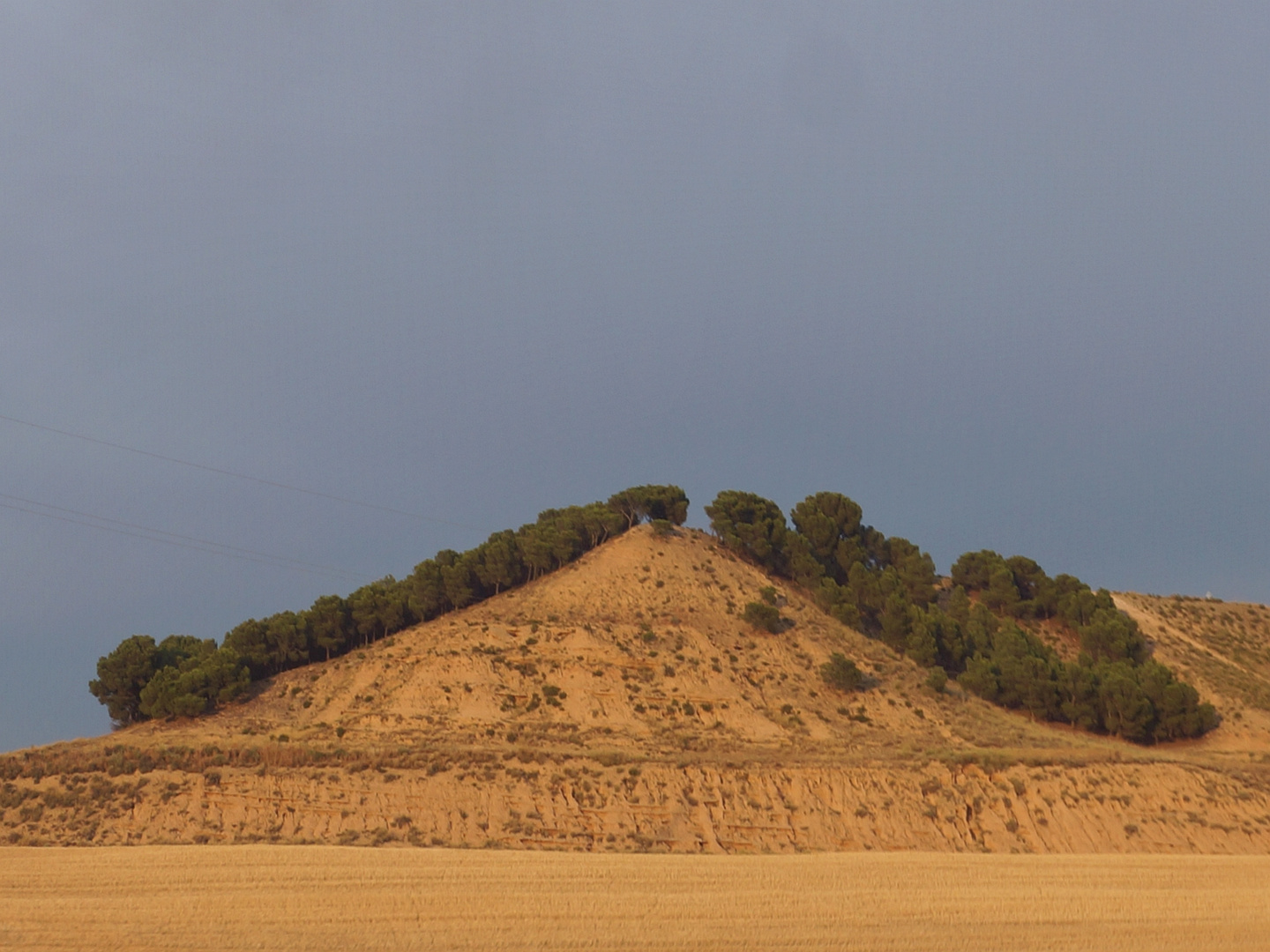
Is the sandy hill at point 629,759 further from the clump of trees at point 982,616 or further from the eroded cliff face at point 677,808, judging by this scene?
the clump of trees at point 982,616

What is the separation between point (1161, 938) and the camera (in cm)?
2197

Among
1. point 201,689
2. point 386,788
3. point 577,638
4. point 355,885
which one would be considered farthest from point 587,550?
point 355,885

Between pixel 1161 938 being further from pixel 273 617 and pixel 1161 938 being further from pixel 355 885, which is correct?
pixel 273 617

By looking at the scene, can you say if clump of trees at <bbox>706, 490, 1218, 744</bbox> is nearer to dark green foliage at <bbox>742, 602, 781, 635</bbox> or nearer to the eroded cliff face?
dark green foliage at <bbox>742, 602, 781, 635</bbox>

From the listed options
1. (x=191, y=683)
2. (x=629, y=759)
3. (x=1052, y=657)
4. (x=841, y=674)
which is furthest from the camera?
(x=1052, y=657)

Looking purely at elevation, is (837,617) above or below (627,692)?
above

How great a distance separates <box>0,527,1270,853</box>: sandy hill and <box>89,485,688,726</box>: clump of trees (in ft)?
6.25

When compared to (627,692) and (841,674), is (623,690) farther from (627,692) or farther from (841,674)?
(841,674)

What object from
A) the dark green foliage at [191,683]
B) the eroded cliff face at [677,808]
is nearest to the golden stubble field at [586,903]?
the eroded cliff face at [677,808]

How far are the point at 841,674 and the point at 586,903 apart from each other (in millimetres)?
42297

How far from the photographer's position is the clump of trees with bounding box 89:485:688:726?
190 ft

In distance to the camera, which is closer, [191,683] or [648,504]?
[191,683]

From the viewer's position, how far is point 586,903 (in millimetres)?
22938

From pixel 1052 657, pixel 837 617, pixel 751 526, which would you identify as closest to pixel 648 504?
pixel 751 526
